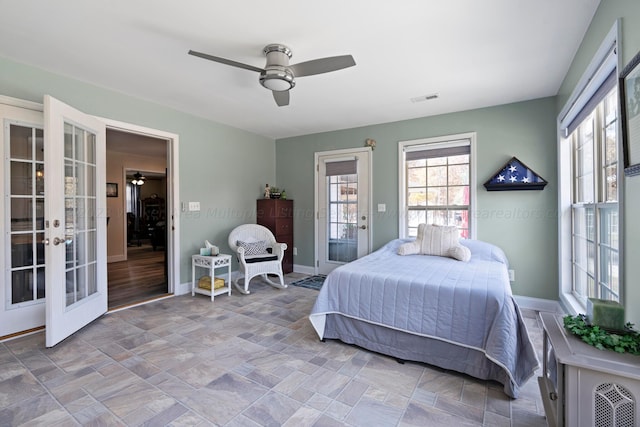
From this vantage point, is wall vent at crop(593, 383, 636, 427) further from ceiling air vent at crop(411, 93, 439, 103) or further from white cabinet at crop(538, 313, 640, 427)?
ceiling air vent at crop(411, 93, 439, 103)

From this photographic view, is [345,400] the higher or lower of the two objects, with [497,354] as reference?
lower

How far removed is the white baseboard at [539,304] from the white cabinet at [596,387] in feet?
8.82

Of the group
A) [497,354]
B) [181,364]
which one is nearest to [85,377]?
[181,364]

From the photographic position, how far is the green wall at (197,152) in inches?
110

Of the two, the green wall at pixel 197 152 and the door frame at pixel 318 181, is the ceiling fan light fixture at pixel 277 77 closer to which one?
the green wall at pixel 197 152

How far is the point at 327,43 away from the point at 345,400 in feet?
8.33

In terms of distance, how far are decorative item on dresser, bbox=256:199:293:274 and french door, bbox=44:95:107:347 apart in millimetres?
2336

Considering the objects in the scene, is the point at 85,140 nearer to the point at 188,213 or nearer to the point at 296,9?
the point at 188,213

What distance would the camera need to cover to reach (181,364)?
2236mm

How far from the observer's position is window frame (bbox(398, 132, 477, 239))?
12.5 ft

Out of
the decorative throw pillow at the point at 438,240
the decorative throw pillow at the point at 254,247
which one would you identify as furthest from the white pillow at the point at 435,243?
the decorative throw pillow at the point at 254,247

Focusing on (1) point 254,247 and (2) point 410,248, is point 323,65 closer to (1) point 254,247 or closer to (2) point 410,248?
(2) point 410,248

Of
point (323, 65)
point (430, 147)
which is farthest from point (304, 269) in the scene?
point (323, 65)

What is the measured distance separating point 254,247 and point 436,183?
9.03 feet
